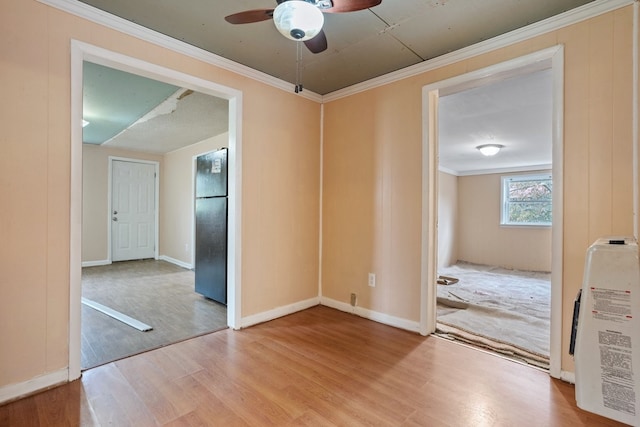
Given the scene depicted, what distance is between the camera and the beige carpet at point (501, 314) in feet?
8.25

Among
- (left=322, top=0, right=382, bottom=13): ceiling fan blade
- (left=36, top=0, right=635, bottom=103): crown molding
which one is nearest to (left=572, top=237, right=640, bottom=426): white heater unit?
(left=36, top=0, right=635, bottom=103): crown molding

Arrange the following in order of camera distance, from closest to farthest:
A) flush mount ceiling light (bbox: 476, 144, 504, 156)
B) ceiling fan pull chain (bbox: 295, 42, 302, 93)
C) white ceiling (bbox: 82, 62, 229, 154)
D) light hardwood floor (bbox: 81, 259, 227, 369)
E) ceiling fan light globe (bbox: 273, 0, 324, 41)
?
ceiling fan light globe (bbox: 273, 0, 324, 41) → ceiling fan pull chain (bbox: 295, 42, 302, 93) → light hardwood floor (bbox: 81, 259, 227, 369) → white ceiling (bbox: 82, 62, 229, 154) → flush mount ceiling light (bbox: 476, 144, 504, 156)

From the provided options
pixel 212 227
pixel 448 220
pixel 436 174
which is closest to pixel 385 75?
pixel 436 174

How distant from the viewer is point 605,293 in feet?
4.78

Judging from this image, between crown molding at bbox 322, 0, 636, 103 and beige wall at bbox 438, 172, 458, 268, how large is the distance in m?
4.81

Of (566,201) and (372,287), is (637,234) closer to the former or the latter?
(566,201)

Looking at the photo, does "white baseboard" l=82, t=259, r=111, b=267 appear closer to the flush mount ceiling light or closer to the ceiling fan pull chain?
the ceiling fan pull chain

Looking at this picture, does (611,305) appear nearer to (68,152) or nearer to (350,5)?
(350,5)

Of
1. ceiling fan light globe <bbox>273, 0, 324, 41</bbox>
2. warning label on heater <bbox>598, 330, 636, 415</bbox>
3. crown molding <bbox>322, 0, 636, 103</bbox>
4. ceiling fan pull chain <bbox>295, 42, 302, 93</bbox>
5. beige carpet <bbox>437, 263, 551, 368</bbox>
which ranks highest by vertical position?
ceiling fan pull chain <bbox>295, 42, 302, 93</bbox>

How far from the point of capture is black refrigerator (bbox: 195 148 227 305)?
11.3 ft

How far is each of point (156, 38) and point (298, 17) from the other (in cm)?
140

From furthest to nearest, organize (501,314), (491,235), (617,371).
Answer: (491,235)
(501,314)
(617,371)

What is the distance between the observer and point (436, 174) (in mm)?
2814

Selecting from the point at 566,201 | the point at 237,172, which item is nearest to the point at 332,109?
the point at 237,172
